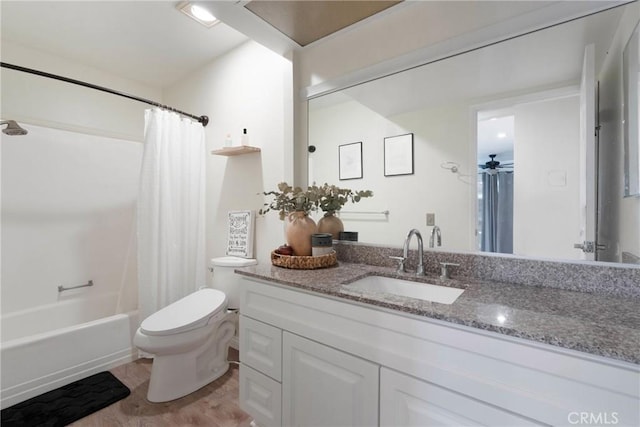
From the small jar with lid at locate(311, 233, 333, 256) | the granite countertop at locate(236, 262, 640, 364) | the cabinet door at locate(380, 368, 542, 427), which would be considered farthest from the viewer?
the small jar with lid at locate(311, 233, 333, 256)

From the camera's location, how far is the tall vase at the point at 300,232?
1.54 m

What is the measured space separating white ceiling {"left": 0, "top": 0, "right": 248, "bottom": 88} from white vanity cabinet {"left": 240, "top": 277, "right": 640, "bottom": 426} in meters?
1.87

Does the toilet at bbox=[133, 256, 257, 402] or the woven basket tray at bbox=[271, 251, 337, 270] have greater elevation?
the woven basket tray at bbox=[271, 251, 337, 270]

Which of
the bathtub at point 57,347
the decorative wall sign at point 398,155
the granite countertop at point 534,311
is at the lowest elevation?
the bathtub at point 57,347

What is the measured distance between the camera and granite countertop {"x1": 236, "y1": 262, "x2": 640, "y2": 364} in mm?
647

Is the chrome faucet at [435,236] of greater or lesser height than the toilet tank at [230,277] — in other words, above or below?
above

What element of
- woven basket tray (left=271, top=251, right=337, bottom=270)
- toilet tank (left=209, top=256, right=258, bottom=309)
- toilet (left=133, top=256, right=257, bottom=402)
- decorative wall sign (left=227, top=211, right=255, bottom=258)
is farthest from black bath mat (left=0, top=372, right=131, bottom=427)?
woven basket tray (left=271, top=251, right=337, bottom=270)

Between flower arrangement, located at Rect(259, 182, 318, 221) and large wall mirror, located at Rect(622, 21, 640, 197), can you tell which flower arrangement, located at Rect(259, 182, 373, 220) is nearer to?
flower arrangement, located at Rect(259, 182, 318, 221)

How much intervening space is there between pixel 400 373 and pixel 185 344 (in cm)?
132

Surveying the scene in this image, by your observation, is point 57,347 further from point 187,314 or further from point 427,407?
point 427,407

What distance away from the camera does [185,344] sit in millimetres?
1655

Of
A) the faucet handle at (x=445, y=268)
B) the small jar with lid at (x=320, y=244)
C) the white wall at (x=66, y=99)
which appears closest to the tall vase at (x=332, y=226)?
the small jar with lid at (x=320, y=244)

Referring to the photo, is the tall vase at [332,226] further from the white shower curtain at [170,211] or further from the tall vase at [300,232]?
the white shower curtain at [170,211]

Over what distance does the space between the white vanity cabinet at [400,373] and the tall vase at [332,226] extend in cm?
53
